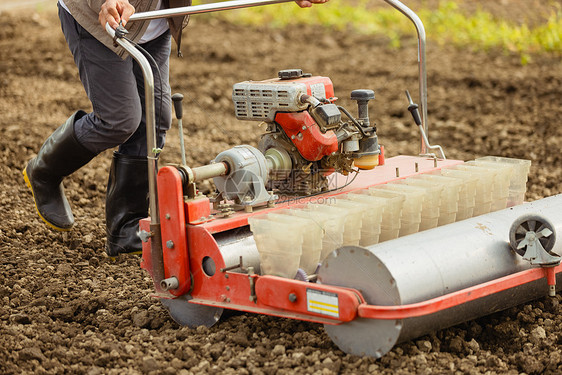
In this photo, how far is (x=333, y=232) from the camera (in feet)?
11.1

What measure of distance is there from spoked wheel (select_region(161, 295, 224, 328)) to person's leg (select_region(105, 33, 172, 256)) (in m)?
0.84

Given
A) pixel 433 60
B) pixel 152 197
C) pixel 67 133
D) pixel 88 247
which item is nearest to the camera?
pixel 152 197

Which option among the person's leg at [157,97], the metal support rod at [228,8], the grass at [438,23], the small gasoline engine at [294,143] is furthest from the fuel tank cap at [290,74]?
the grass at [438,23]

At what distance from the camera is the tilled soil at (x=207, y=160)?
3.23 meters

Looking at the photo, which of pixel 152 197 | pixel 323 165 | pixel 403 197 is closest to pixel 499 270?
pixel 403 197

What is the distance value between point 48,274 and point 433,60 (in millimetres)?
5971

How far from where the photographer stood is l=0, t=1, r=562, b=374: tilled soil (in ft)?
10.6

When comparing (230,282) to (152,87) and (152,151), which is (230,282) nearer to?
(152,151)

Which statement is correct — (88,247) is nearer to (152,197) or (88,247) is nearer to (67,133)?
(67,133)

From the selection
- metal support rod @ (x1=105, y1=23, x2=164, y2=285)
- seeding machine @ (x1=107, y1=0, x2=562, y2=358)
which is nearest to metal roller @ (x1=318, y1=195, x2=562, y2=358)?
seeding machine @ (x1=107, y1=0, x2=562, y2=358)

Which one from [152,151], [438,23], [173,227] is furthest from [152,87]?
[438,23]

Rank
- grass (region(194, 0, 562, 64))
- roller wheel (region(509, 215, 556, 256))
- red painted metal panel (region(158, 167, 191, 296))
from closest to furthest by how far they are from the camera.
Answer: roller wheel (region(509, 215, 556, 256))
red painted metal panel (region(158, 167, 191, 296))
grass (region(194, 0, 562, 64))

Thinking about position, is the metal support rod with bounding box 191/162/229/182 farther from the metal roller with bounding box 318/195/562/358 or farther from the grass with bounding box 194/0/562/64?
the grass with bounding box 194/0/562/64

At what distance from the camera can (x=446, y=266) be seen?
3107 millimetres
